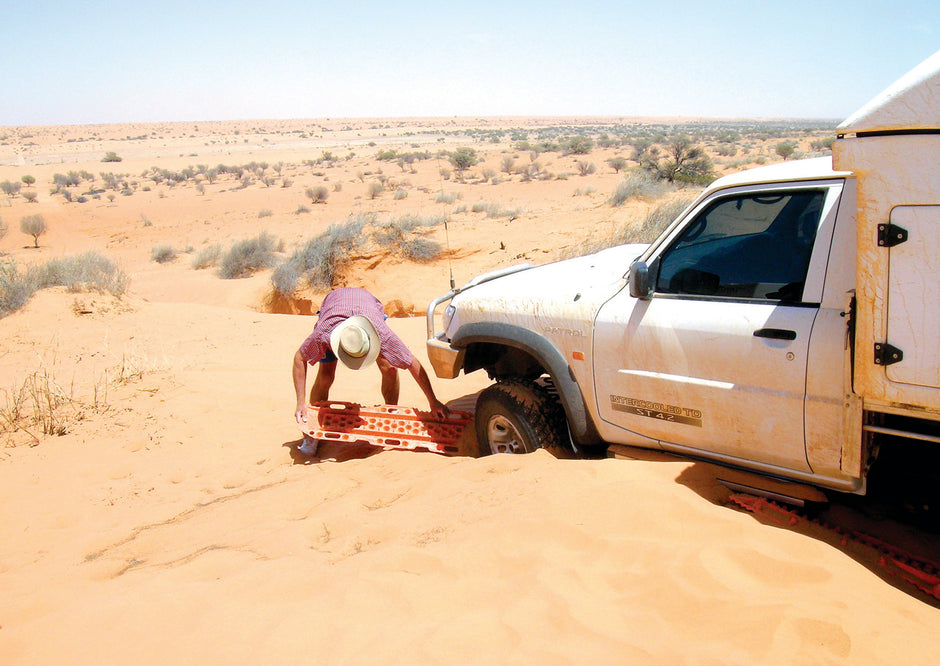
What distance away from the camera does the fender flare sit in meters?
3.96

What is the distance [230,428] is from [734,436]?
184 inches

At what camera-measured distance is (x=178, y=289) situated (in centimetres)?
1496

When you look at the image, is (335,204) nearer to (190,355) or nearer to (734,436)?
(190,355)

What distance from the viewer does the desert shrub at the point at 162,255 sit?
1941 cm

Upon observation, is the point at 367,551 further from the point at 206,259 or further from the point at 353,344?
the point at 206,259

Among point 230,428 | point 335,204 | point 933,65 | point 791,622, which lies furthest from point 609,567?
point 335,204

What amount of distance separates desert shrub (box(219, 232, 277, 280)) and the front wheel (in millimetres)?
12818

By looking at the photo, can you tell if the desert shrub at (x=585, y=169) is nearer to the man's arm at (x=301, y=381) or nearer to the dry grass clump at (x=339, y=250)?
the dry grass clump at (x=339, y=250)

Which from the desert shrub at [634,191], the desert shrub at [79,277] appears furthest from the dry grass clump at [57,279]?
the desert shrub at [634,191]

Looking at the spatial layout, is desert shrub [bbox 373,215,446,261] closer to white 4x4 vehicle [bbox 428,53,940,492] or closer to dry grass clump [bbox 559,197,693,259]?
dry grass clump [bbox 559,197,693,259]

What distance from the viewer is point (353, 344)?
5348mm

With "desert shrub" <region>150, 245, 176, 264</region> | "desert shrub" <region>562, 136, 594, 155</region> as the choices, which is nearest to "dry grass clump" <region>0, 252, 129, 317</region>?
"desert shrub" <region>150, 245, 176, 264</region>

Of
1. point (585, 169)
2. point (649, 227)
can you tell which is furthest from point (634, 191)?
point (585, 169)

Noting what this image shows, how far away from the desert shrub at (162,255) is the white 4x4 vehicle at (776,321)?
17524mm
